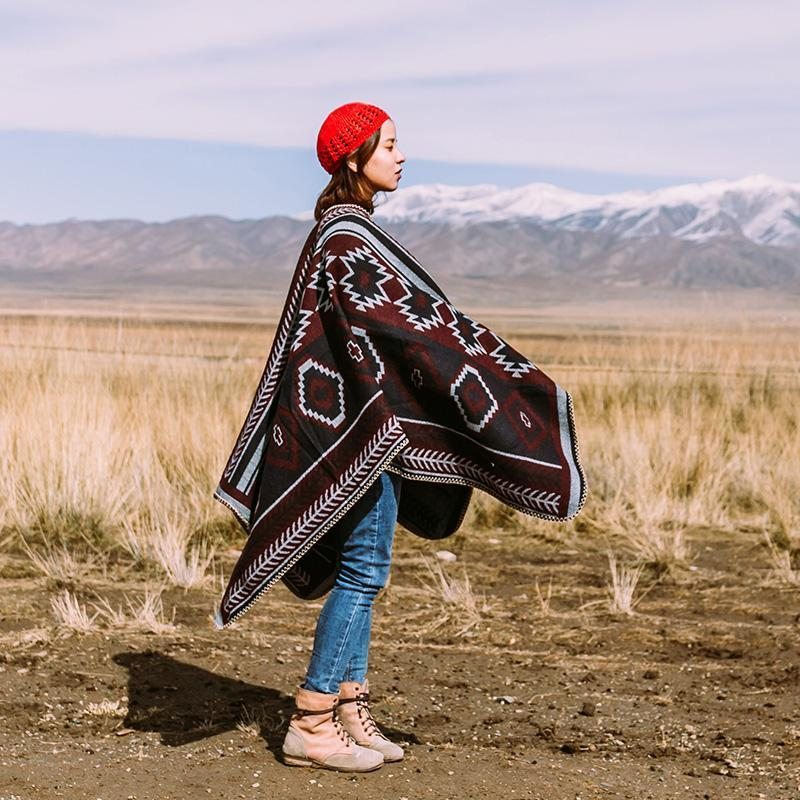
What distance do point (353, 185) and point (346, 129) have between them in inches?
6.1

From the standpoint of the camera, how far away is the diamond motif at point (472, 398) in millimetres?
3938

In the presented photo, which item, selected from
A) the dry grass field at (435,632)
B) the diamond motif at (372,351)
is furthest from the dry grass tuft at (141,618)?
the diamond motif at (372,351)

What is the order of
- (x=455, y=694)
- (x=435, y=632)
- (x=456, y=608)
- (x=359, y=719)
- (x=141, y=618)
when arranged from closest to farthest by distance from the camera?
(x=359, y=719) → (x=455, y=694) → (x=141, y=618) → (x=435, y=632) → (x=456, y=608)

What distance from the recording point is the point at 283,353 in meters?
4.08

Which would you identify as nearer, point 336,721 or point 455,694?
point 336,721

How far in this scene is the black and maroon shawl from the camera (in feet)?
12.8

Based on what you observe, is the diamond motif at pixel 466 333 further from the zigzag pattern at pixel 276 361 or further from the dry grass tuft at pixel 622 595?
the dry grass tuft at pixel 622 595

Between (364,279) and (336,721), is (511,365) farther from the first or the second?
(336,721)

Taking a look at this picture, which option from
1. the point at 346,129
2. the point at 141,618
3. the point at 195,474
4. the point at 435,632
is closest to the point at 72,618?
the point at 141,618

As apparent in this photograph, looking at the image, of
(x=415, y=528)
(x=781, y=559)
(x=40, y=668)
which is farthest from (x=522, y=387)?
(x=781, y=559)

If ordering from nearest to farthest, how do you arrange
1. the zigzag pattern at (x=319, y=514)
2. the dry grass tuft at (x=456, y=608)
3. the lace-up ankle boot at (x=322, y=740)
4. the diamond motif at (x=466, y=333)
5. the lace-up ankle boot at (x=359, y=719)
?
the zigzag pattern at (x=319, y=514), the diamond motif at (x=466, y=333), the lace-up ankle boot at (x=322, y=740), the lace-up ankle boot at (x=359, y=719), the dry grass tuft at (x=456, y=608)

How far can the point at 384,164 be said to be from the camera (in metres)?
4.09

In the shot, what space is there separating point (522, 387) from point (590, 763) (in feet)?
3.95

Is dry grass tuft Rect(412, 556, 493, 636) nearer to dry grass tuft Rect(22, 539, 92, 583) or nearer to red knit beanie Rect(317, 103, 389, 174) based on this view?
dry grass tuft Rect(22, 539, 92, 583)
